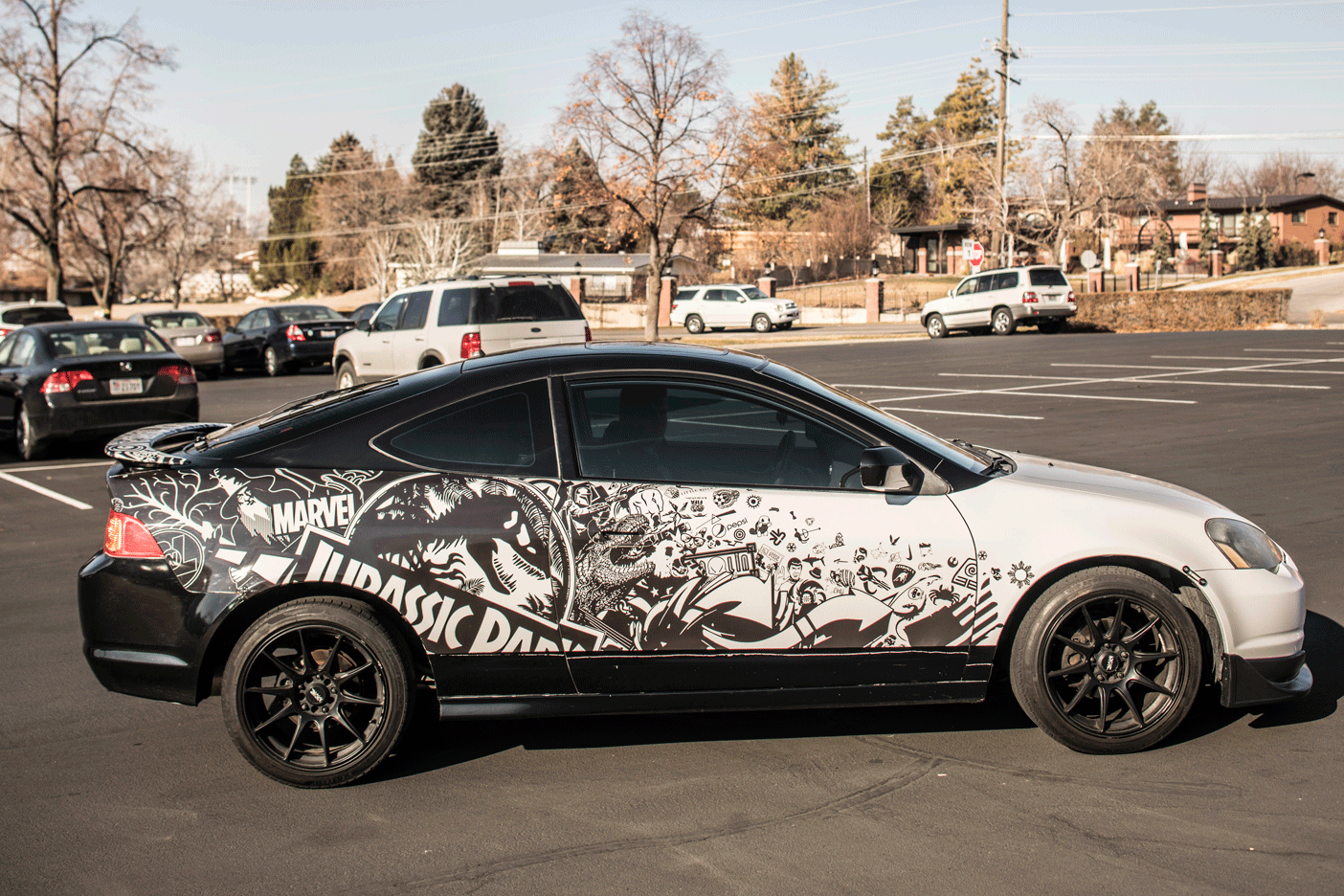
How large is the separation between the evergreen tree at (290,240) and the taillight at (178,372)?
94580 mm

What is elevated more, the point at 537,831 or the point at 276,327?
the point at 276,327

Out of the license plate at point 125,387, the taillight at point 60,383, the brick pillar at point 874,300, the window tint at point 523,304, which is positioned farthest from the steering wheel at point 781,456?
Answer: the brick pillar at point 874,300

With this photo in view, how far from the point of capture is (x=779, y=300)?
152 ft

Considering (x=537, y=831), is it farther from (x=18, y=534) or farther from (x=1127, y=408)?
(x=1127, y=408)

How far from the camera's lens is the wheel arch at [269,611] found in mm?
4055

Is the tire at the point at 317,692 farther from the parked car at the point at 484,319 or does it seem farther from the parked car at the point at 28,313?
the parked car at the point at 28,313

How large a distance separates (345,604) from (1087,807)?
2.66 meters

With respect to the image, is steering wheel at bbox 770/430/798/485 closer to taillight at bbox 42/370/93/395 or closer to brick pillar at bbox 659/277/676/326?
taillight at bbox 42/370/93/395

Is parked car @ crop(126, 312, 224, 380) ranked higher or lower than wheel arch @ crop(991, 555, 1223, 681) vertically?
higher

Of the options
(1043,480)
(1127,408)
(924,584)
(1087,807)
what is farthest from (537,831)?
(1127,408)

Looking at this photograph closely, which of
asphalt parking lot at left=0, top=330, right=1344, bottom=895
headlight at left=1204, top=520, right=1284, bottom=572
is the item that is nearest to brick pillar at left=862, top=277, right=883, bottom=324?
asphalt parking lot at left=0, top=330, right=1344, bottom=895

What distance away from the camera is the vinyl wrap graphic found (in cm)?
→ 404

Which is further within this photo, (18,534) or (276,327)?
(276,327)

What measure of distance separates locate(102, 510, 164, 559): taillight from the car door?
4.93 ft
